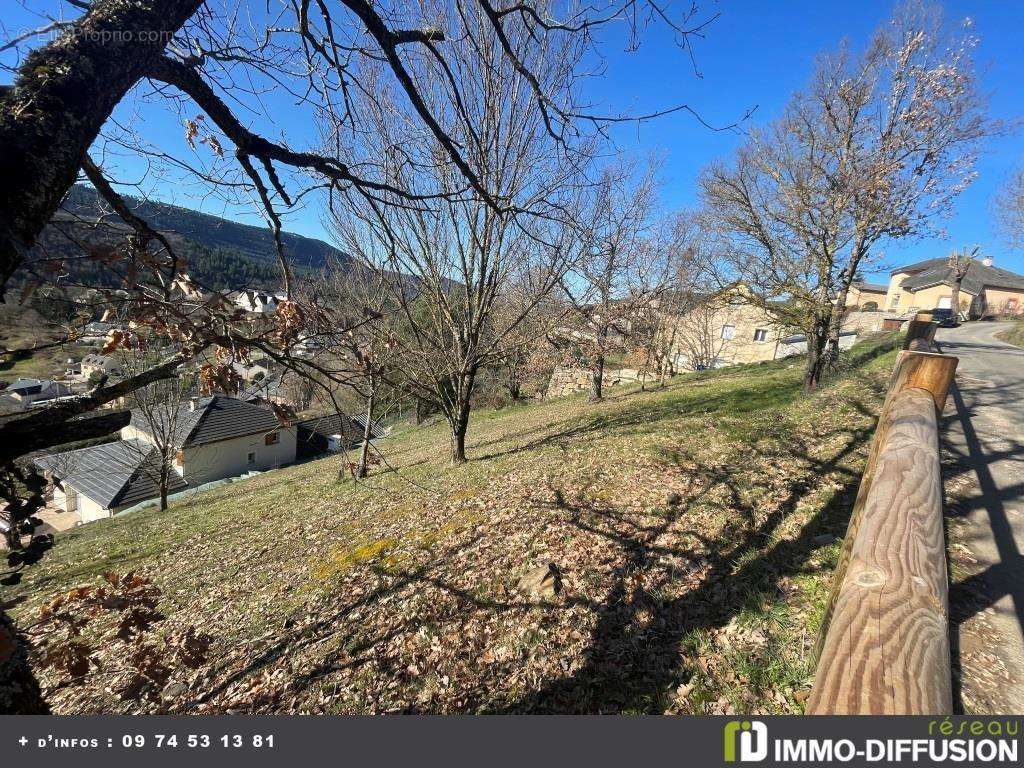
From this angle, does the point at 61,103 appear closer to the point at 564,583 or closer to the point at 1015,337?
the point at 564,583

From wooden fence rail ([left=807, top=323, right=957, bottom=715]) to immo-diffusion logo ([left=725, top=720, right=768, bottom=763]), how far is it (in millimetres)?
281

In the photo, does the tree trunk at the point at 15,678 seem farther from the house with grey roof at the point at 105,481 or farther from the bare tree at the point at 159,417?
the house with grey roof at the point at 105,481

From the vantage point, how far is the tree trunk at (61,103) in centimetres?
115

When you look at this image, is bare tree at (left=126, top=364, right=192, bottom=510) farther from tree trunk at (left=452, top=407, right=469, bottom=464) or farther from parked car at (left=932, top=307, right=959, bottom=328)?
parked car at (left=932, top=307, right=959, bottom=328)

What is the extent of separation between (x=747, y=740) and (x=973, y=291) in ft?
179

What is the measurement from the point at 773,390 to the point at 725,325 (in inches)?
875

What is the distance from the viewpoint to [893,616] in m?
1.02

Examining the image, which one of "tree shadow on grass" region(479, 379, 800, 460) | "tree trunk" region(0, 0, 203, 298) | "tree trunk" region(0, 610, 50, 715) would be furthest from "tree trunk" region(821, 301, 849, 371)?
"tree trunk" region(0, 610, 50, 715)

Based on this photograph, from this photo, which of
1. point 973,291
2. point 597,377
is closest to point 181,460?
point 597,377

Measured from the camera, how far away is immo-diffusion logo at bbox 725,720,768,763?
1088 mm

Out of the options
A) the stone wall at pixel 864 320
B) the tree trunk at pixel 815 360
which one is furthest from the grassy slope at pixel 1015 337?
the tree trunk at pixel 815 360

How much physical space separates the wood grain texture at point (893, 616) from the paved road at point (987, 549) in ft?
3.39

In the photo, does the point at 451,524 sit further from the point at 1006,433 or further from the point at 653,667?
the point at 1006,433

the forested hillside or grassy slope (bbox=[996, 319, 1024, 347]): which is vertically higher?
grassy slope (bbox=[996, 319, 1024, 347])
